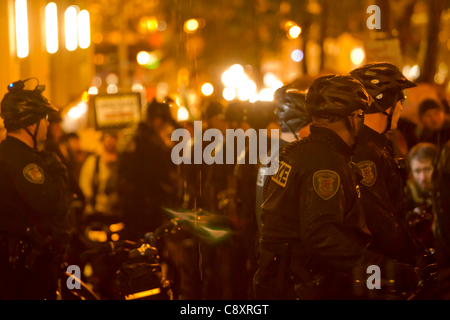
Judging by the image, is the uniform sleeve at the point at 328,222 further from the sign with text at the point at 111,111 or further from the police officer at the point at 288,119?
the sign with text at the point at 111,111

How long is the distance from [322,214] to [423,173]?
335 cm

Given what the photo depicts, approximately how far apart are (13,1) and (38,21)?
249 cm

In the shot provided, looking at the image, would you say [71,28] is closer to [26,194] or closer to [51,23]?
[51,23]

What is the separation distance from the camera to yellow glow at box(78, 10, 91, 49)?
1902 centimetres

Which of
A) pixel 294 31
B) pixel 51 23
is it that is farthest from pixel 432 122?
pixel 294 31

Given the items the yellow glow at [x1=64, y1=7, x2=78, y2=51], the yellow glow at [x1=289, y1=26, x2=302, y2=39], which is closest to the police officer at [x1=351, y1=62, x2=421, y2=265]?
the yellow glow at [x1=64, y1=7, x2=78, y2=51]

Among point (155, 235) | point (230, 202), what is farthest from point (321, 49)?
point (155, 235)

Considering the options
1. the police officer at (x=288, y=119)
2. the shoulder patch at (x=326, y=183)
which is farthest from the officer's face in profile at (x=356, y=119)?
the police officer at (x=288, y=119)

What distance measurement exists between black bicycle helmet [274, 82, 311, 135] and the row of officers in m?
0.03

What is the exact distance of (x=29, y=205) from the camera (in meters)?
4.12

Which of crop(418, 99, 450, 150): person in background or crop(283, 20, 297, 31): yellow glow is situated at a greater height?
crop(283, 20, 297, 31): yellow glow

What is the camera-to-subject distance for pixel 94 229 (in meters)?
7.06

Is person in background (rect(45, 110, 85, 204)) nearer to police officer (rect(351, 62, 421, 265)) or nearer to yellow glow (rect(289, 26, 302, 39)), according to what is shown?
police officer (rect(351, 62, 421, 265))
